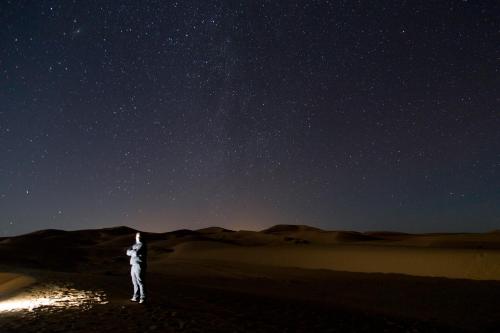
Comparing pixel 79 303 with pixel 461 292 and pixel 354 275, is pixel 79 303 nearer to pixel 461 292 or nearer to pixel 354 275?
pixel 461 292

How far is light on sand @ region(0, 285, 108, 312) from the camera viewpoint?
11.6 meters

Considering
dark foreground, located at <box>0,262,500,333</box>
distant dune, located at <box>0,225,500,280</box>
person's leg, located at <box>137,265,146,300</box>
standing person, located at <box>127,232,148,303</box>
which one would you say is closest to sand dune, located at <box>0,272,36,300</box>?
dark foreground, located at <box>0,262,500,333</box>

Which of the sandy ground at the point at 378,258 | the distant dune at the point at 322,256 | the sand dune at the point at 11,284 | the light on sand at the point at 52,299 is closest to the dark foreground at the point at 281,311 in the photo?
the light on sand at the point at 52,299

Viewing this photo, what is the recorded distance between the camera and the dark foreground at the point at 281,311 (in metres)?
9.48

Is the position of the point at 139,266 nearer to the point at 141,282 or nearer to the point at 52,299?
the point at 141,282

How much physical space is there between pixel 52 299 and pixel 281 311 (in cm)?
651

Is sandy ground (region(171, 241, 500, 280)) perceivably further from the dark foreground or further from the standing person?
the standing person

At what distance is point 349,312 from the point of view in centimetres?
1202

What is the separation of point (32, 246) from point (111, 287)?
33.3 meters

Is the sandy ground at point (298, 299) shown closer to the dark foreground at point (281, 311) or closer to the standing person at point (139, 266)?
the dark foreground at point (281, 311)

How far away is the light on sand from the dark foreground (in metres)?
0.47

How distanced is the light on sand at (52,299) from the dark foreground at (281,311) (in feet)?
1.53

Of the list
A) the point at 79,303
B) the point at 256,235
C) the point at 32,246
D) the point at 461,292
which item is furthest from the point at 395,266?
the point at 256,235

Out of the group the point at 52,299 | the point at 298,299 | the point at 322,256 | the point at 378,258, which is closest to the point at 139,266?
the point at 52,299
